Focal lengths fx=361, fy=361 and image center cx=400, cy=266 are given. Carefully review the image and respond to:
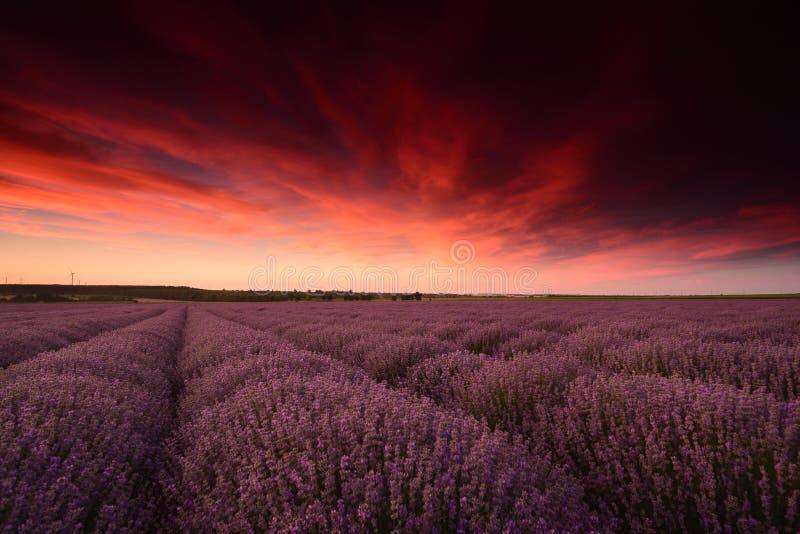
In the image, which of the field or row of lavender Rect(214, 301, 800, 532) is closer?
the field

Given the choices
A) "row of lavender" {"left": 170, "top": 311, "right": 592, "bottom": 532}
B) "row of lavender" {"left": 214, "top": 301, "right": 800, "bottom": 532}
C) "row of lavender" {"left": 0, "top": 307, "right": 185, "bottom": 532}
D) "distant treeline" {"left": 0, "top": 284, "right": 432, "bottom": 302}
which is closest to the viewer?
"row of lavender" {"left": 170, "top": 311, "right": 592, "bottom": 532}

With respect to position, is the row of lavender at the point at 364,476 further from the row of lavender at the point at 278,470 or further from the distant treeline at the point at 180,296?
the distant treeline at the point at 180,296

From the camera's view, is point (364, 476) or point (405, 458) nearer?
point (364, 476)

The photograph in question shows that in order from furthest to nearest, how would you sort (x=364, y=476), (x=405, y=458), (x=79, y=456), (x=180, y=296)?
1. (x=180, y=296)
2. (x=79, y=456)
3. (x=405, y=458)
4. (x=364, y=476)

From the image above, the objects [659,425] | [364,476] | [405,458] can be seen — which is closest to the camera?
[364,476]

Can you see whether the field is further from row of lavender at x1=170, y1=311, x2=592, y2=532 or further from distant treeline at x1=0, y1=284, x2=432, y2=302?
distant treeline at x1=0, y1=284, x2=432, y2=302

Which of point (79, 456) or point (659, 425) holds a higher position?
point (659, 425)

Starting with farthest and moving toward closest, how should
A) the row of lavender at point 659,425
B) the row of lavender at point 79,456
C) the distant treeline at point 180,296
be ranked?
the distant treeline at point 180,296 → the row of lavender at point 659,425 → the row of lavender at point 79,456

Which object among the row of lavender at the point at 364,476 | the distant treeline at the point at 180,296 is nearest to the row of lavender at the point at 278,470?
the row of lavender at the point at 364,476

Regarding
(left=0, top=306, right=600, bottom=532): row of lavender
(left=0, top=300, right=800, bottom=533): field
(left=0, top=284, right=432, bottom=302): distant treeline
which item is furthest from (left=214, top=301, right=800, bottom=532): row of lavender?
(left=0, top=284, right=432, bottom=302): distant treeline

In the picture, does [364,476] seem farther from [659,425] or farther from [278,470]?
[659,425]

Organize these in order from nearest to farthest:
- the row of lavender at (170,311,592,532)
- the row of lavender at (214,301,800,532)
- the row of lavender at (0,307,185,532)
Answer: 1. the row of lavender at (170,311,592,532)
2. the row of lavender at (0,307,185,532)
3. the row of lavender at (214,301,800,532)

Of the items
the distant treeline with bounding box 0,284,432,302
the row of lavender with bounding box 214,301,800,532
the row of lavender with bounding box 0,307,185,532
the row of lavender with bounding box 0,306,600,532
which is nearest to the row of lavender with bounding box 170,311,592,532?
the row of lavender with bounding box 0,306,600,532

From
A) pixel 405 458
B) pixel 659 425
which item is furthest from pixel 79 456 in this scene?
pixel 659 425
